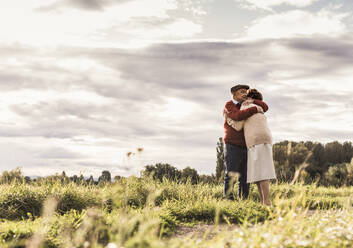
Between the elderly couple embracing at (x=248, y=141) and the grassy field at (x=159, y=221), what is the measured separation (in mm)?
527

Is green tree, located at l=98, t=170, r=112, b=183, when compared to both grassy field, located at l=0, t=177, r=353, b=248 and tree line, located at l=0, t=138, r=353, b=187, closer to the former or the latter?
tree line, located at l=0, t=138, r=353, b=187

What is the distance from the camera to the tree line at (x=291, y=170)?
9.80m

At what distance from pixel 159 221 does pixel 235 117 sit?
2.85 metres

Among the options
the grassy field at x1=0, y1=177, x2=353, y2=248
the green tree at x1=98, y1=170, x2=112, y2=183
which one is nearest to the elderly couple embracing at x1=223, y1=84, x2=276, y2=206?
the grassy field at x1=0, y1=177, x2=353, y2=248

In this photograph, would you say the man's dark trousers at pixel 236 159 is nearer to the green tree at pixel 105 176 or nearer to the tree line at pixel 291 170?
the tree line at pixel 291 170

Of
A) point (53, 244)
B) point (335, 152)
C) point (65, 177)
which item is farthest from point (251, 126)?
point (335, 152)

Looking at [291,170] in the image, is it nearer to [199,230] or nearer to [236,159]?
[236,159]

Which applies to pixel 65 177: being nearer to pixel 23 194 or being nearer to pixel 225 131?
pixel 23 194

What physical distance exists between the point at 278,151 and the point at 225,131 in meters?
19.5

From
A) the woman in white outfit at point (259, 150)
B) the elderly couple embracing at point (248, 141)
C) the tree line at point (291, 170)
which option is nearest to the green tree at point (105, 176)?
the tree line at point (291, 170)

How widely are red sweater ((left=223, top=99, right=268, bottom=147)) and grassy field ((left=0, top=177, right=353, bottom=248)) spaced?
124 cm

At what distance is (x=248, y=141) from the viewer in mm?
7363

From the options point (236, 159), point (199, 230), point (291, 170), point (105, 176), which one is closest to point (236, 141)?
point (236, 159)

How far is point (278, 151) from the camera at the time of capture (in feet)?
86.5
